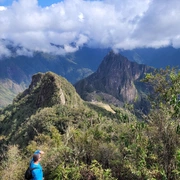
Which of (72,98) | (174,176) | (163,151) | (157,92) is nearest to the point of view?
(174,176)

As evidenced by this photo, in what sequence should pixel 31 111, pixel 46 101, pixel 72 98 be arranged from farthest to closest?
pixel 72 98, pixel 31 111, pixel 46 101

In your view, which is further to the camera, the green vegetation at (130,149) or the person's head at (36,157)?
the green vegetation at (130,149)

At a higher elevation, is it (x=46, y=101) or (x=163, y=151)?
(x=46, y=101)

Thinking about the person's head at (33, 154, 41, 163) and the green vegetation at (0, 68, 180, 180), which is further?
the green vegetation at (0, 68, 180, 180)

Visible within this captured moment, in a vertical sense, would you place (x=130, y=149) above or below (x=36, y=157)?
above

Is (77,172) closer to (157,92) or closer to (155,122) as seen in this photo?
(155,122)

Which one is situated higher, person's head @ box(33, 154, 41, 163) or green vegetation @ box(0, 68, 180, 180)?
green vegetation @ box(0, 68, 180, 180)

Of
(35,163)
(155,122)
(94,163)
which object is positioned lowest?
(35,163)

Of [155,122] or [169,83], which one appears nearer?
[155,122]

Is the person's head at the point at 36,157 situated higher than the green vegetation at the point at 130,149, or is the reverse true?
the green vegetation at the point at 130,149

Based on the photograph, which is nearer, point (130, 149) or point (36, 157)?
point (36, 157)

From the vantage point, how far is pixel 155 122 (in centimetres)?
1332

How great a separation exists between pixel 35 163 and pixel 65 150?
14.6 ft

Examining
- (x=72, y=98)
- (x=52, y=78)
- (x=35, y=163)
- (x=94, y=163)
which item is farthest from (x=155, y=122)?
→ (x=72, y=98)
